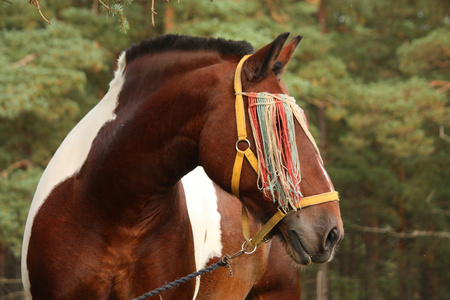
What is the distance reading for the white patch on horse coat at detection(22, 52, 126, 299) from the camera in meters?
3.06

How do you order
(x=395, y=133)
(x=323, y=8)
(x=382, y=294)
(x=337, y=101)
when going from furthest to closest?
(x=382, y=294) < (x=323, y=8) < (x=337, y=101) < (x=395, y=133)

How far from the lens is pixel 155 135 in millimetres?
2836

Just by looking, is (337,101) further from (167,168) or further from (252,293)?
(167,168)

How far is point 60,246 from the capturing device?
2.89 m

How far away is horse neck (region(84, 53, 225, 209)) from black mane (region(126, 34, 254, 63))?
0.05 metres

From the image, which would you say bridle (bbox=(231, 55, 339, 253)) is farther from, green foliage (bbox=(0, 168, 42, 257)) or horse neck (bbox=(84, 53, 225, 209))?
green foliage (bbox=(0, 168, 42, 257))

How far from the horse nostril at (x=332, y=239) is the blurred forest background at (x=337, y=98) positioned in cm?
610

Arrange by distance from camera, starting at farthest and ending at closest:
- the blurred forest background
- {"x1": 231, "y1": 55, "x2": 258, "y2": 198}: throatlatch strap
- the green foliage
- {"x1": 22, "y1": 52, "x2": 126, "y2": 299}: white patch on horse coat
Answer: the blurred forest background < the green foliage < {"x1": 22, "y1": 52, "x2": 126, "y2": 299}: white patch on horse coat < {"x1": 231, "y1": 55, "x2": 258, "y2": 198}: throatlatch strap

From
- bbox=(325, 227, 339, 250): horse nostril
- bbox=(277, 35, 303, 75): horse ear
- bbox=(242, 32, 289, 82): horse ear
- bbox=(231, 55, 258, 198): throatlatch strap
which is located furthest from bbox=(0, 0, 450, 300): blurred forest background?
bbox=(325, 227, 339, 250): horse nostril

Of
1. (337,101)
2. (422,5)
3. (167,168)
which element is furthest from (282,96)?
(422,5)

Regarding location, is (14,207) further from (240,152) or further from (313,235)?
(313,235)

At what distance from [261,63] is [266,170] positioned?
1.65 ft

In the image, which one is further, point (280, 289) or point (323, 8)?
point (323, 8)

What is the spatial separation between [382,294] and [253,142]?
2362 centimetres
